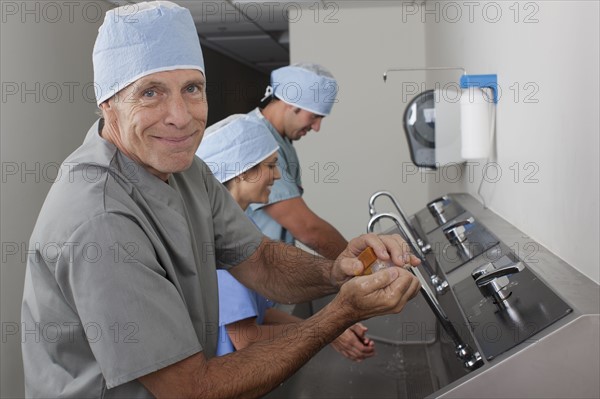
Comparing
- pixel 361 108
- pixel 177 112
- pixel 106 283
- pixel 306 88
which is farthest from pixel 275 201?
pixel 361 108

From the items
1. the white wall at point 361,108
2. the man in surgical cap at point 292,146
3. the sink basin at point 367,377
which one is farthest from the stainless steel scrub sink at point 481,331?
the white wall at point 361,108

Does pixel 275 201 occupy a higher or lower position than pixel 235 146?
lower

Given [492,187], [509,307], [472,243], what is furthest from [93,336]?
[492,187]

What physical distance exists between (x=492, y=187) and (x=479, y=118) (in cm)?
18

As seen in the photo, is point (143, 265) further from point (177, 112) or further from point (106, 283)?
point (177, 112)

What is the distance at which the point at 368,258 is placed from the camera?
1091 mm

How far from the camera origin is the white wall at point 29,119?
2.95 m

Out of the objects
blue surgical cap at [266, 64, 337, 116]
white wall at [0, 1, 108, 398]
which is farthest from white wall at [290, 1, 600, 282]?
white wall at [0, 1, 108, 398]

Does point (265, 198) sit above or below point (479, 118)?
below

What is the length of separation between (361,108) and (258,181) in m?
3.15

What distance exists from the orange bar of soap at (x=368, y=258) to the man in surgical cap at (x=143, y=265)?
0.01 meters

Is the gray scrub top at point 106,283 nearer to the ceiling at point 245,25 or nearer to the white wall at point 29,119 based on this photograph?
the white wall at point 29,119

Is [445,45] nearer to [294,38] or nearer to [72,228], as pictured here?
[294,38]

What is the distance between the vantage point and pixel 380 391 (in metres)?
1.41
